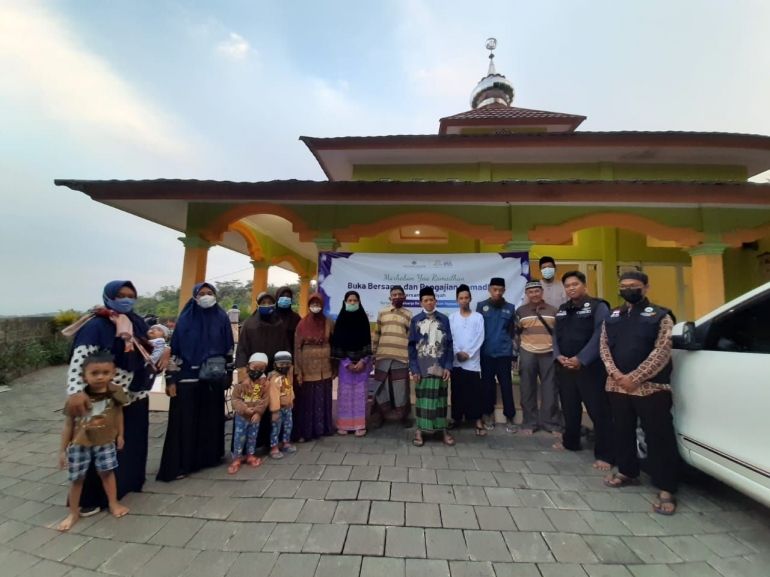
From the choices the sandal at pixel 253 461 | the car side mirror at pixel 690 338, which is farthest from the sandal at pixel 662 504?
the sandal at pixel 253 461

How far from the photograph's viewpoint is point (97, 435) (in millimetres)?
2232

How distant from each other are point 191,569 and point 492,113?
10.2 meters

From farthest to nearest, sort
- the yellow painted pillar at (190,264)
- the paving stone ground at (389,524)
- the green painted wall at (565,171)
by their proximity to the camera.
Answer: the green painted wall at (565,171) < the yellow painted pillar at (190,264) < the paving stone ground at (389,524)

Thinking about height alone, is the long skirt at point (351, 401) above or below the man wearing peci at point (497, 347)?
below

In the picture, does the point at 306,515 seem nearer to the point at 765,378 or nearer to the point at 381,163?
the point at 765,378

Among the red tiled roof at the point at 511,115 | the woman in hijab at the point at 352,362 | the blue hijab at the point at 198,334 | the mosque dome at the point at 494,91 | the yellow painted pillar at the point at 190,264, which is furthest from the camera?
the mosque dome at the point at 494,91

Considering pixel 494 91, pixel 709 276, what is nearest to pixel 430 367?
pixel 709 276

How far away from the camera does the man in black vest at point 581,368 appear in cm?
316

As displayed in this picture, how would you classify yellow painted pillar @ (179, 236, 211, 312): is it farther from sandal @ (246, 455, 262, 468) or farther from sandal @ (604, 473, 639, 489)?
sandal @ (604, 473, 639, 489)

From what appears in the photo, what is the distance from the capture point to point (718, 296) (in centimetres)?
467

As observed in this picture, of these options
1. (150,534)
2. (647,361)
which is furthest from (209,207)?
(647,361)

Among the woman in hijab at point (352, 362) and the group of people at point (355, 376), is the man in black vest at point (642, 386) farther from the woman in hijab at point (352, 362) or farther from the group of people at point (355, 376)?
the woman in hijab at point (352, 362)

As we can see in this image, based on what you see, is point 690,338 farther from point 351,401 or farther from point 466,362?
point 351,401

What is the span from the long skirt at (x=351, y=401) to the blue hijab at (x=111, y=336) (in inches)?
76.1
